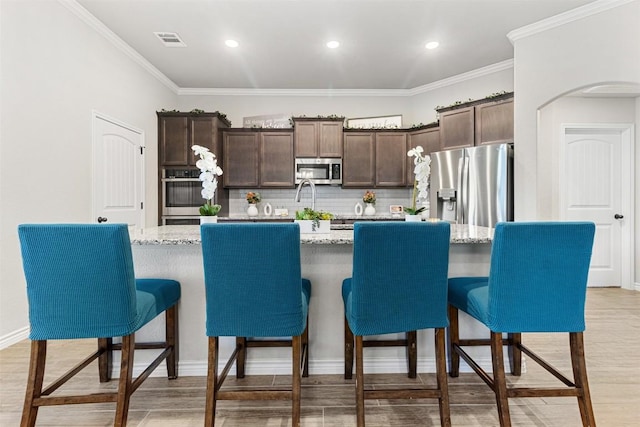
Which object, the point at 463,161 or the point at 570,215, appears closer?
the point at 463,161

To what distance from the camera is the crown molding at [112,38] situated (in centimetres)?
322

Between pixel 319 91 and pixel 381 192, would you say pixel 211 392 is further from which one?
pixel 319 91

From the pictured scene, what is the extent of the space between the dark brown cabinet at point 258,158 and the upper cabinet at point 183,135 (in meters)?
0.30

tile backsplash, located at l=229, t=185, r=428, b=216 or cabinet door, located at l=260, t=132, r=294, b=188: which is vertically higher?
cabinet door, located at l=260, t=132, r=294, b=188

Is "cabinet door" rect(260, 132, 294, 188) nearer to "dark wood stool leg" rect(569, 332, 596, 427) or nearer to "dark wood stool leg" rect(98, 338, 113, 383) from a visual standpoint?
"dark wood stool leg" rect(98, 338, 113, 383)

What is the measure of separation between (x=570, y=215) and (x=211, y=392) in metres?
4.94

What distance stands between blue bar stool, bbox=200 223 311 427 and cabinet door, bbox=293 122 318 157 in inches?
149

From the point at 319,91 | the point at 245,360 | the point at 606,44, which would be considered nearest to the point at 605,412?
the point at 245,360

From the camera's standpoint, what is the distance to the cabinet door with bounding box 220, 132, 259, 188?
5176 mm

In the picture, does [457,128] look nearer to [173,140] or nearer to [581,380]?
[581,380]

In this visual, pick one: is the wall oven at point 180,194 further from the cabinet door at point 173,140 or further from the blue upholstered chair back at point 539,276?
the blue upholstered chair back at point 539,276

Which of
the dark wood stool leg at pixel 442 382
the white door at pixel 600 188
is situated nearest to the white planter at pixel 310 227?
the dark wood stool leg at pixel 442 382

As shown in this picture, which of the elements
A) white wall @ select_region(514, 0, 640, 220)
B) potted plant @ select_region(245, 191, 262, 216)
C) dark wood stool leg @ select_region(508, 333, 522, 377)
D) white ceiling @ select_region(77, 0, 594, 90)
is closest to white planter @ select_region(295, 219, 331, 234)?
dark wood stool leg @ select_region(508, 333, 522, 377)

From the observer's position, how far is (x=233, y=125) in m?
5.55
